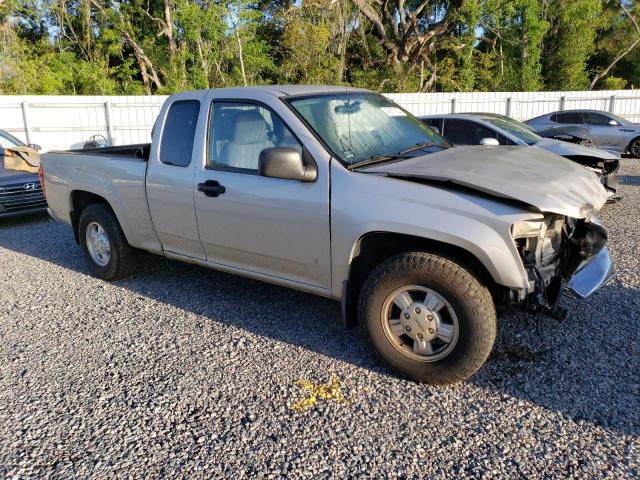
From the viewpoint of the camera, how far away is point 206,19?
23.9 metres

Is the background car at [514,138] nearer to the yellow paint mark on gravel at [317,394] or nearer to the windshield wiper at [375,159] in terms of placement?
the windshield wiper at [375,159]

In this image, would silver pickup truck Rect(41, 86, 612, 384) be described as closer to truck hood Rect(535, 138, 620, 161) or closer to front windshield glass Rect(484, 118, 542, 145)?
truck hood Rect(535, 138, 620, 161)

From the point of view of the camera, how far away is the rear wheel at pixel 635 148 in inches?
590

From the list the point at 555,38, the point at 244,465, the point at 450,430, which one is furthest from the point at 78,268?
the point at 555,38

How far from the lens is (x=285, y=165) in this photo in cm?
366

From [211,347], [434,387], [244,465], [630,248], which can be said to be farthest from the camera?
[630,248]

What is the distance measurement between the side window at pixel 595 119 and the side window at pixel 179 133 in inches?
545

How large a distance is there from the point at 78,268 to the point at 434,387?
14.9 ft

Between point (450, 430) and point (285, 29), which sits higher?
point (285, 29)

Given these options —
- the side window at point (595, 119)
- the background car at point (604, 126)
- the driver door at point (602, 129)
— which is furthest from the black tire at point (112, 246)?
the side window at point (595, 119)

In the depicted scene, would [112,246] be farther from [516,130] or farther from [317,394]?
[516,130]

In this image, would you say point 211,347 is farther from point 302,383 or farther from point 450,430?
Result: point 450,430

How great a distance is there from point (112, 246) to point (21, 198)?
4.03 meters

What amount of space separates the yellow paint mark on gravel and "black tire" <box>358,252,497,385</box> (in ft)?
1.22
